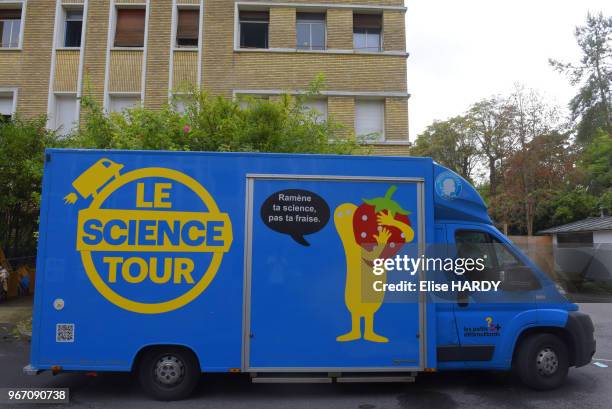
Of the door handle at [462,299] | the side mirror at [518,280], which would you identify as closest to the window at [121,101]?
the door handle at [462,299]

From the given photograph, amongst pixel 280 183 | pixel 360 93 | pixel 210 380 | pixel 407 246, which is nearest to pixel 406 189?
pixel 407 246

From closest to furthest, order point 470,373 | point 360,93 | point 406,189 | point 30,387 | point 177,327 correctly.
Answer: point 177,327
point 406,189
point 30,387
point 470,373
point 360,93

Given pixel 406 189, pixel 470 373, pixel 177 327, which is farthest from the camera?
pixel 470 373

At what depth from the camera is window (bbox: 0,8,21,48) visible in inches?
627

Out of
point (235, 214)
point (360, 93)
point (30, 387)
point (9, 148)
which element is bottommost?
point (30, 387)

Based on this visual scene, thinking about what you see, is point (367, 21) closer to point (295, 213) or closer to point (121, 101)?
point (121, 101)

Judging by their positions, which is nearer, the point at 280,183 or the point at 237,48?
the point at 280,183

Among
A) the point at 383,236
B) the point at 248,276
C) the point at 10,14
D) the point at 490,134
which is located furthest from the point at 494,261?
the point at 490,134

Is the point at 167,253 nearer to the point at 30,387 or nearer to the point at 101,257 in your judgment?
the point at 101,257

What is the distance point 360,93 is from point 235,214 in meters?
10.9

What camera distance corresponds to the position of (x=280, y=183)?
5254mm

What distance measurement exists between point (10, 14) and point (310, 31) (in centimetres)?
1080

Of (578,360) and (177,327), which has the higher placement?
(177,327)

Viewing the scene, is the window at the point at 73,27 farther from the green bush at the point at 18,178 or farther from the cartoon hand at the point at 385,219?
the cartoon hand at the point at 385,219
